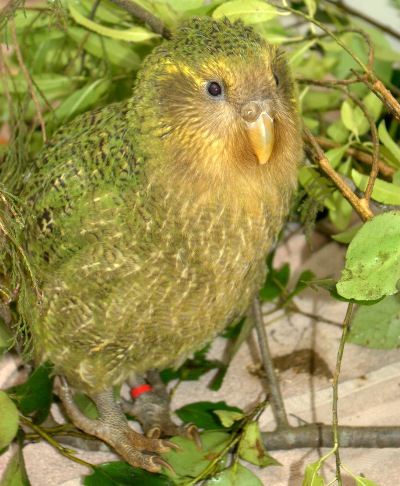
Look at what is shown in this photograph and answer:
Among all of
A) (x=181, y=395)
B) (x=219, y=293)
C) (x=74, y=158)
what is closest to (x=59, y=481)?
(x=181, y=395)

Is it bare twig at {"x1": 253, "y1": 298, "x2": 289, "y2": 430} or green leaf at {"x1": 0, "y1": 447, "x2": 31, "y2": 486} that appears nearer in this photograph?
green leaf at {"x1": 0, "y1": 447, "x2": 31, "y2": 486}

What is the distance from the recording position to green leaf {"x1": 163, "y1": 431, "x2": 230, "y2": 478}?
3.74 ft

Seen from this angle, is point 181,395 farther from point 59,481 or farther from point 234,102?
point 234,102

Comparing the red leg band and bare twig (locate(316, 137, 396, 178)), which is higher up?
bare twig (locate(316, 137, 396, 178))

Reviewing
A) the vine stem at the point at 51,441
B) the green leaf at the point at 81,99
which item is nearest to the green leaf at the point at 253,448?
the vine stem at the point at 51,441

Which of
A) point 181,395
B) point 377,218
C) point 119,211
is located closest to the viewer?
point 377,218

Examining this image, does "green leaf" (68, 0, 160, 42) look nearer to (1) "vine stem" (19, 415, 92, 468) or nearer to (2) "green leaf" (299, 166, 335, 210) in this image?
(2) "green leaf" (299, 166, 335, 210)

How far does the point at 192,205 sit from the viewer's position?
3.20ft

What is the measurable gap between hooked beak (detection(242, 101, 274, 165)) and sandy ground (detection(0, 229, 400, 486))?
1.78 ft

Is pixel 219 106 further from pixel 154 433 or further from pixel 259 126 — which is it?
pixel 154 433

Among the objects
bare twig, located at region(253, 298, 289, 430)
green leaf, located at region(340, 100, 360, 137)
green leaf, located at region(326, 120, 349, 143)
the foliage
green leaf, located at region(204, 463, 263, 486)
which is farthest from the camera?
green leaf, located at region(326, 120, 349, 143)

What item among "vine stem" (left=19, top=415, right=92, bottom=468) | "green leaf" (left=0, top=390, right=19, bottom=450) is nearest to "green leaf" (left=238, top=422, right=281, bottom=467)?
"vine stem" (left=19, top=415, right=92, bottom=468)

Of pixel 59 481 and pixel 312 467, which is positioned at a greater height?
pixel 312 467

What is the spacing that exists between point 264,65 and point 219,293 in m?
0.34
